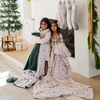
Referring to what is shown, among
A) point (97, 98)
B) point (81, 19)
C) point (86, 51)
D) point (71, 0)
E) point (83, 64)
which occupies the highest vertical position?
point (71, 0)

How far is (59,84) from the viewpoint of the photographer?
2564 millimetres

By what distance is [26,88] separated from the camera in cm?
249

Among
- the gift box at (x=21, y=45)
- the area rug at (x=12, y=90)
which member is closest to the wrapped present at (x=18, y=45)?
the gift box at (x=21, y=45)

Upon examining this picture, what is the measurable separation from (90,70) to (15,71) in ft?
4.83

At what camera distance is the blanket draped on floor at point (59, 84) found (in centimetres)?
222

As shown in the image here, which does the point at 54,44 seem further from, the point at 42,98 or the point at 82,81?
the point at 42,98

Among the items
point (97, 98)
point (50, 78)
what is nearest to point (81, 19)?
point (50, 78)

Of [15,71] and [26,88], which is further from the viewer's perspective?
[15,71]

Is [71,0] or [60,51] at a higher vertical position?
[71,0]

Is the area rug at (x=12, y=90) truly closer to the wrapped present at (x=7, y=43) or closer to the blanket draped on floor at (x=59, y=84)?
the blanket draped on floor at (x=59, y=84)

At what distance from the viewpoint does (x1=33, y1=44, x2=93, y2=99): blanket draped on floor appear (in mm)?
2225

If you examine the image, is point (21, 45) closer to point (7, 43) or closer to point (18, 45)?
point (18, 45)

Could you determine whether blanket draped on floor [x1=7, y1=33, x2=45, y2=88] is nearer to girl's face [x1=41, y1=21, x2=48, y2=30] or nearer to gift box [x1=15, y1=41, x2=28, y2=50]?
girl's face [x1=41, y1=21, x2=48, y2=30]

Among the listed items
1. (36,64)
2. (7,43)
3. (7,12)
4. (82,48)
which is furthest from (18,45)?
(82,48)
